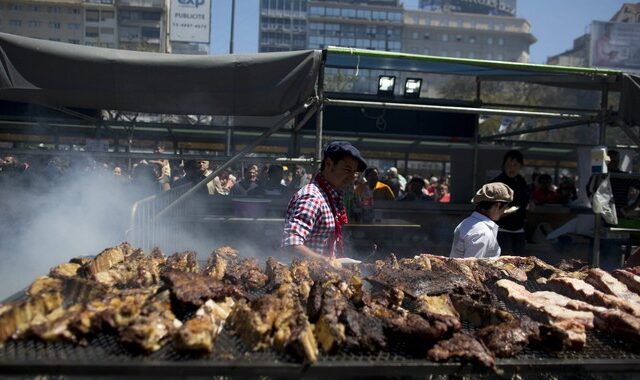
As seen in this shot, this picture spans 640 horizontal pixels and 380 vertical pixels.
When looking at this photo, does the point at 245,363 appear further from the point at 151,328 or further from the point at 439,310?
the point at 439,310

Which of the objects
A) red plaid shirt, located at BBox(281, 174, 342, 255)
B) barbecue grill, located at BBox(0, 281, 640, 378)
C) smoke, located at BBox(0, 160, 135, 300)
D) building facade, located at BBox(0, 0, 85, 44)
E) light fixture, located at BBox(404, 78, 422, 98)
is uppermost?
building facade, located at BBox(0, 0, 85, 44)

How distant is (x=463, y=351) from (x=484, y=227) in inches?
95.1

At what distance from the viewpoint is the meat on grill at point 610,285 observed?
314 cm

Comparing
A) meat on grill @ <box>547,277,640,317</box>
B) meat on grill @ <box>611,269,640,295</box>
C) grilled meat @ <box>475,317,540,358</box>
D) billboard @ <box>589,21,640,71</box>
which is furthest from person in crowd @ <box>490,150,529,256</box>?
billboard @ <box>589,21,640,71</box>

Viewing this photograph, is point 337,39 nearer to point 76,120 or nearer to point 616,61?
point 616,61

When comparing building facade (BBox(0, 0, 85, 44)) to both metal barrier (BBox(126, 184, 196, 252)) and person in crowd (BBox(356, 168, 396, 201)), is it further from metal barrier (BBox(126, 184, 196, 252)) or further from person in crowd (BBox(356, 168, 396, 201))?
metal barrier (BBox(126, 184, 196, 252))

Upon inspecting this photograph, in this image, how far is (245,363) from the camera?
6.56 ft

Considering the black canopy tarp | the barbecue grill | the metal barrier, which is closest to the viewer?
the barbecue grill

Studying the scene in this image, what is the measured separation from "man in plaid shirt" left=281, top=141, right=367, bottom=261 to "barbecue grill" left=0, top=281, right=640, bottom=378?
1.49 m

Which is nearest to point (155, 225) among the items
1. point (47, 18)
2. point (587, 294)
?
point (587, 294)

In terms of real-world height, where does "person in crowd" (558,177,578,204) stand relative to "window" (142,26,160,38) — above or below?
below

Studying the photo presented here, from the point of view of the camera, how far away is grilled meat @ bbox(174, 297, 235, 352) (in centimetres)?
204

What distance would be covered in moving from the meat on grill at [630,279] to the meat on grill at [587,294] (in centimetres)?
31

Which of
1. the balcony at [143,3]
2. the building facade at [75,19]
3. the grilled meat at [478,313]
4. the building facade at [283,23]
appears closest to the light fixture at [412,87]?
the grilled meat at [478,313]
